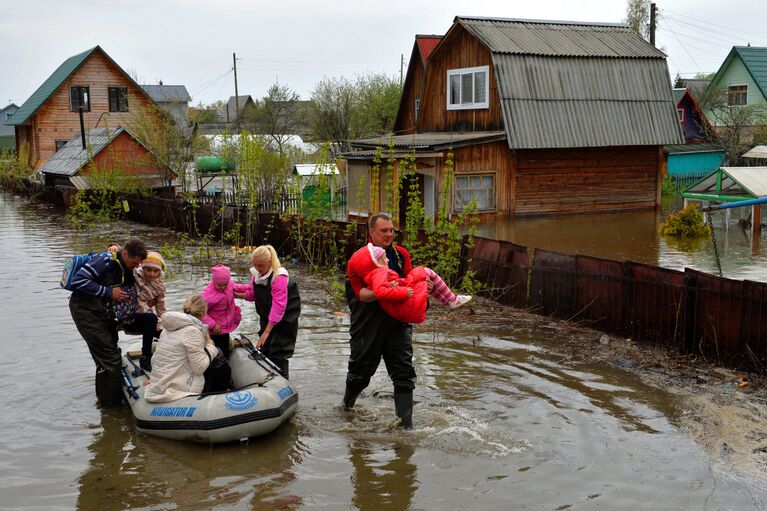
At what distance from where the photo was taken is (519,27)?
98.2 feet

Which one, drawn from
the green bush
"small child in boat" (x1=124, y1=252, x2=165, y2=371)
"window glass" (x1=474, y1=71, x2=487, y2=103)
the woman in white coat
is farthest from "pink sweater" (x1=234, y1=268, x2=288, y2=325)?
"window glass" (x1=474, y1=71, x2=487, y2=103)

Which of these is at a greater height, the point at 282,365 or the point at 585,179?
the point at 585,179

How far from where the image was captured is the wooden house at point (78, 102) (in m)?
49.4

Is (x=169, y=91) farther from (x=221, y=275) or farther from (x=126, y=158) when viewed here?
(x=221, y=275)

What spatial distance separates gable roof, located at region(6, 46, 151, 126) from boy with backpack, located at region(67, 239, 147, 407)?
4478cm

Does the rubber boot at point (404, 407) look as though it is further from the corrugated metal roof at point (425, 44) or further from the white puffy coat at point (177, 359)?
the corrugated metal roof at point (425, 44)

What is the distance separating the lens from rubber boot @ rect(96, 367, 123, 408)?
28.3ft

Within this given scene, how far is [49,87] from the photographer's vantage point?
167ft

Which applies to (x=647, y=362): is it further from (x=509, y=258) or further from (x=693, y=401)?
(x=509, y=258)

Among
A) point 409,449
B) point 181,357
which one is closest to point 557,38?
point 409,449

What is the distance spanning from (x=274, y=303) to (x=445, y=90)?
22840mm

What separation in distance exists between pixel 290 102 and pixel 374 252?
195 feet

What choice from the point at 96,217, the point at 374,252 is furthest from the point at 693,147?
the point at 374,252

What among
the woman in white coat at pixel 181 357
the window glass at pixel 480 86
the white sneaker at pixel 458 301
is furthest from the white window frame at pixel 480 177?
the woman in white coat at pixel 181 357
